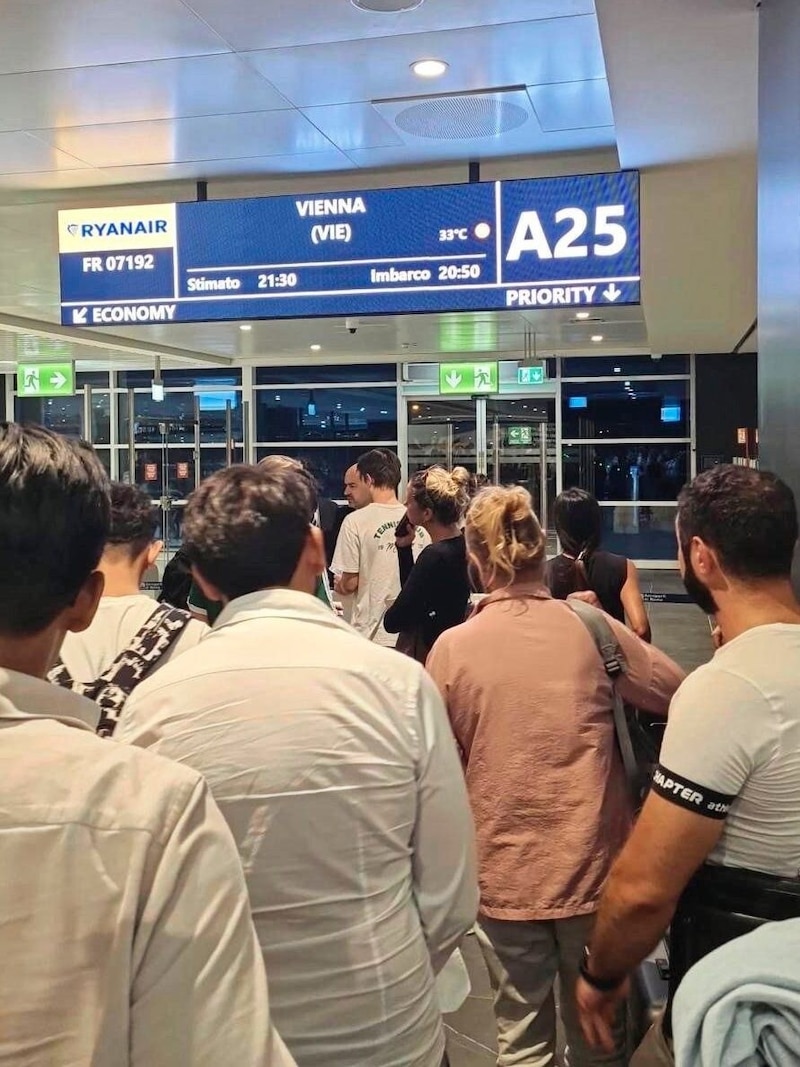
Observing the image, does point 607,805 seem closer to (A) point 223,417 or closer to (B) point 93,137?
(B) point 93,137

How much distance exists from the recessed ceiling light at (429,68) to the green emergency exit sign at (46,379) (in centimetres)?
1059

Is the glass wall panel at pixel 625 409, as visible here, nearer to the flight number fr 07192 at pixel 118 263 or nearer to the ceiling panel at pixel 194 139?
the ceiling panel at pixel 194 139

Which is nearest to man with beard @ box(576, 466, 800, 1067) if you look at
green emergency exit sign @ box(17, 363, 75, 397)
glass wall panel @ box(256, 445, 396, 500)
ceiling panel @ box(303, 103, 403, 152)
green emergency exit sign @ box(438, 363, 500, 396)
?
ceiling panel @ box(303, 103, 403, 152)

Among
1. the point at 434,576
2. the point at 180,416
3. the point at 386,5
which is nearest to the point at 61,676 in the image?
the point at 434,576

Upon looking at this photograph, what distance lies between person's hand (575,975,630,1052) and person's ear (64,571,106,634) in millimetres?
1183

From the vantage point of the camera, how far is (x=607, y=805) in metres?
2.12

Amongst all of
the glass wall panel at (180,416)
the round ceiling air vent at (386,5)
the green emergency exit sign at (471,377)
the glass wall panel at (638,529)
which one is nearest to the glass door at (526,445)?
the glass wall panel at (638,529)

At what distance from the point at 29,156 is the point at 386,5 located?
2.31 metres

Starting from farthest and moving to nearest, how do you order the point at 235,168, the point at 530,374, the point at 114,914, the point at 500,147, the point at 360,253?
1. the point at 530,374
2. the point at 235,168
3. the point at 500,147
4. the point at 360,253
5. the point at 114,914

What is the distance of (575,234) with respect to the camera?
4.11 m

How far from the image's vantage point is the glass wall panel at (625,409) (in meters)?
15.1

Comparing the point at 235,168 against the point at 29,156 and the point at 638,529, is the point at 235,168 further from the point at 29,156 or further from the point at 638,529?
the point at 638,529

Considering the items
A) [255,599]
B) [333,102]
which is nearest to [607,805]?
[255,599]

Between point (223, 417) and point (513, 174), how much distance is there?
1140 cm
